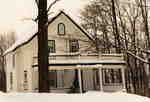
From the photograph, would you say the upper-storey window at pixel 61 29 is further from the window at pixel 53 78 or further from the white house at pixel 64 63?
the window at pixel 53 78

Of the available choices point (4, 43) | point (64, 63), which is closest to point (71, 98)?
point (64, 63)

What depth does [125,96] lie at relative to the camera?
9.41 m

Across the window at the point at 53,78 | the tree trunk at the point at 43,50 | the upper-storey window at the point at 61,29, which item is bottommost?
the window at the point at 53,78

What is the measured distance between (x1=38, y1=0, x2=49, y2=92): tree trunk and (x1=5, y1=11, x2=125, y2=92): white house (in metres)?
11.3

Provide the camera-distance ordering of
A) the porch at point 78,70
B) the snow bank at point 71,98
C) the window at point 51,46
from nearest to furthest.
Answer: the snow bank at point 71,98
the porch at point 78,70
the window at point 51,46

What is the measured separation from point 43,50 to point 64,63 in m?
12.6

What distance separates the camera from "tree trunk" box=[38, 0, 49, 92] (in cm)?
1193

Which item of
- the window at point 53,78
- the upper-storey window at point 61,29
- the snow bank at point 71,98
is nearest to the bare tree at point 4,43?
the upper-storey window at point 61,29

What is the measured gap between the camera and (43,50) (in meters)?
12.1

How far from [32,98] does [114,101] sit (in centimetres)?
248

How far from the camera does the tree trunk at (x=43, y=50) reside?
1193 cm

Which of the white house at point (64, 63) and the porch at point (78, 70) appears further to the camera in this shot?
the white house at point (64, 63)

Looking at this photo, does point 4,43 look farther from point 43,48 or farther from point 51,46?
point 43,48

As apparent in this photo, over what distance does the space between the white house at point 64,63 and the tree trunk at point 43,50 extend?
37.1ft
